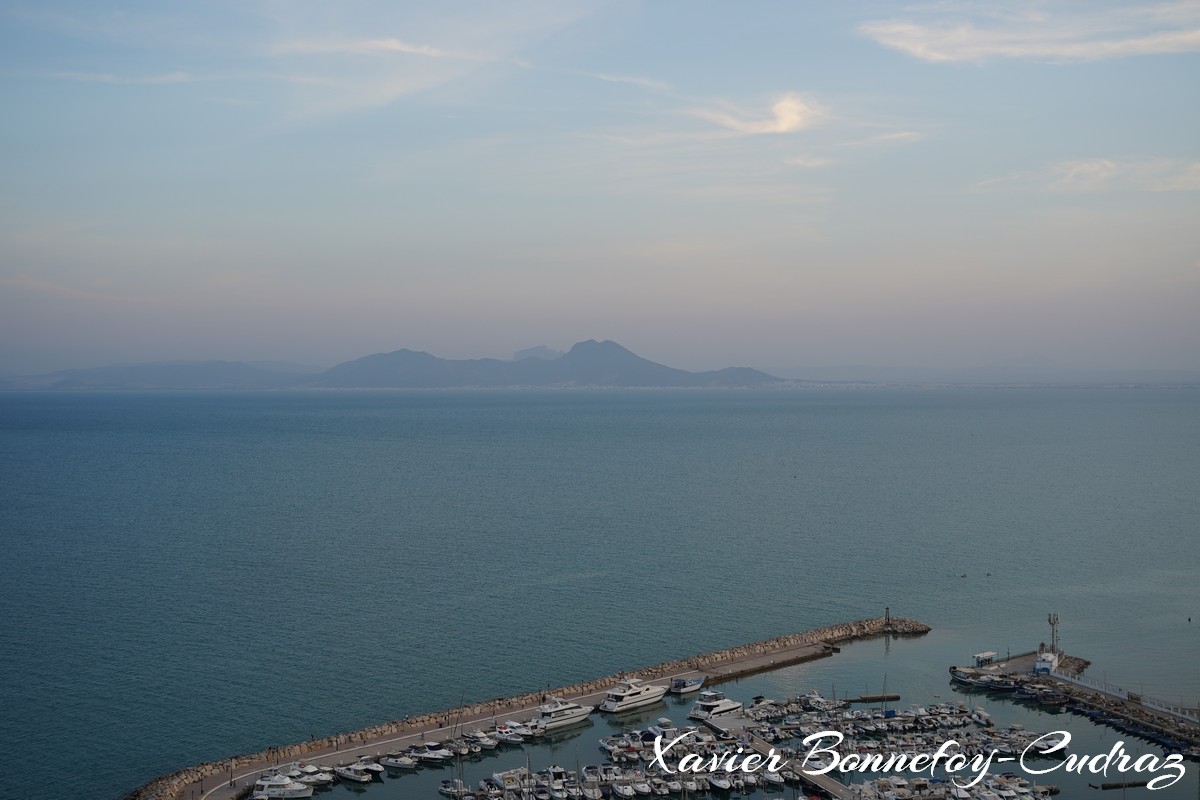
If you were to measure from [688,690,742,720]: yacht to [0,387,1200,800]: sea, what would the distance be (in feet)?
3.14

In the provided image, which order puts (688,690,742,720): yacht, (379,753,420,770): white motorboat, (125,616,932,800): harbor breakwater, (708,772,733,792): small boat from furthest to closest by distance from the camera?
(688,690,742,720): yacht
(379,753,420,770): white motorboat
(125,616,932,800): harbor breakwater
(708,772,733,792): small boat

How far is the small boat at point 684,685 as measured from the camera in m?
34.6

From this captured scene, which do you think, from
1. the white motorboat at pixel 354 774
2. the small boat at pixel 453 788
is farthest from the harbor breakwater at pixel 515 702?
the small boat at pixel 453 788

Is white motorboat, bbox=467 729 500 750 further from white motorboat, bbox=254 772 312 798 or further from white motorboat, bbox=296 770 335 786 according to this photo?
white motorboat, bbox=254 772 312 798

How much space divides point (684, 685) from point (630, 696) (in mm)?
2558

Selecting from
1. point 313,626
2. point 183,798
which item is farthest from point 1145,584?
point 183,798

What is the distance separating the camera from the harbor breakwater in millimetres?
27719

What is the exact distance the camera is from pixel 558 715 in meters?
31.7

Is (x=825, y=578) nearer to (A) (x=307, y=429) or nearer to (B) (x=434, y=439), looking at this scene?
(B) (x=434, y=439)

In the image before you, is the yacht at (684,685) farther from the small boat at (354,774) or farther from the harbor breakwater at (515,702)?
the small boat at (354,774)

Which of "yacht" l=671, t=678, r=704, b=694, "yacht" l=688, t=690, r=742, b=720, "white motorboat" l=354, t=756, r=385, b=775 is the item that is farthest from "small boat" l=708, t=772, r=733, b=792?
"white motorboat" l=354, t=756, r=385, b=775

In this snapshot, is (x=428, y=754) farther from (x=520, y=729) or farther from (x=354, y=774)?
(x=520, y=729)

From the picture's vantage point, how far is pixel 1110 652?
38781 mm

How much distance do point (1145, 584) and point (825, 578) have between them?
15831 mm
